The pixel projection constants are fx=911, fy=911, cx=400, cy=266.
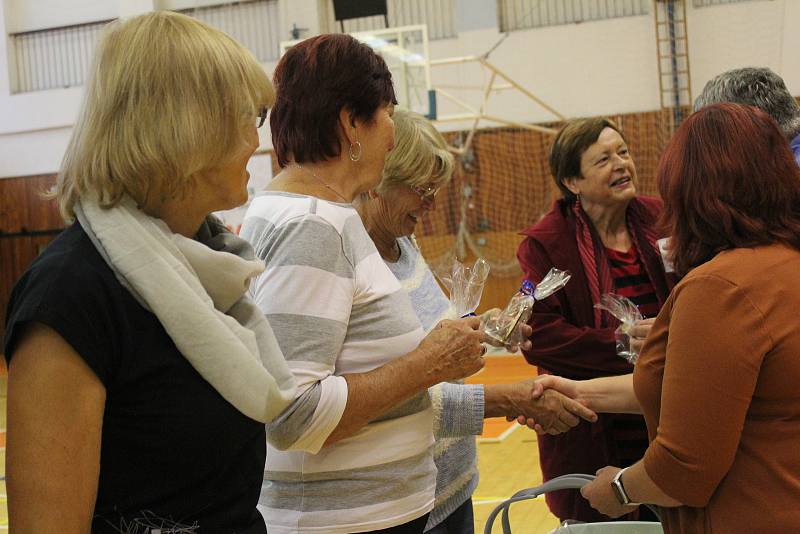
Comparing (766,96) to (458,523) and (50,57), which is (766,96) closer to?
(458,523)

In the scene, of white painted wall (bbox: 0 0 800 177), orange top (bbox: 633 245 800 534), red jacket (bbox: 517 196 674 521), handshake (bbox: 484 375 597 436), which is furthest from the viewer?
white painted wall (bbox: 0 0 800 177)

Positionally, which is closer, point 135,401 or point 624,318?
point 135,401

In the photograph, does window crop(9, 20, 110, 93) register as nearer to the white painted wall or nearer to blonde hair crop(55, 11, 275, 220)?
the white painted wall

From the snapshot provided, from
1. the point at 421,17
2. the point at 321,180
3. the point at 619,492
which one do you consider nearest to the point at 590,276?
the point at 619,492

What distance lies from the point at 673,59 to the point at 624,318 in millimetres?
10259

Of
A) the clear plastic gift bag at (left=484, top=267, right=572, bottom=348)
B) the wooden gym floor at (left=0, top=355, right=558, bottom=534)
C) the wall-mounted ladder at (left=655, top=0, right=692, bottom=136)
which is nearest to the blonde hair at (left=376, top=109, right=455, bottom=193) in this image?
the clear plastic gift bag at (left=484, top=267, right=572, bottom=348)

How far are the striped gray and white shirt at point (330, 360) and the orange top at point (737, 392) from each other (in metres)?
0.52

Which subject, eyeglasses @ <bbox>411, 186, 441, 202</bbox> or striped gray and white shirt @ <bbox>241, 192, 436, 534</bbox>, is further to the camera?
eyeglasses @ <bbox>411, 186, 441, 202</bbox>

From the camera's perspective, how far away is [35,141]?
14.4 meters

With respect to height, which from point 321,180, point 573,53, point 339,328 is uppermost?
point 573,53

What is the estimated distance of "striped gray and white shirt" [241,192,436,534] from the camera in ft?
5.53

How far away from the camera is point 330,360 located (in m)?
1.71

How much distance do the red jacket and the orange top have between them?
3.69ft

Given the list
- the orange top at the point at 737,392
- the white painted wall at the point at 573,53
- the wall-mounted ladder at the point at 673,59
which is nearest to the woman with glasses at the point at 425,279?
the orange top at the point at 737,392
